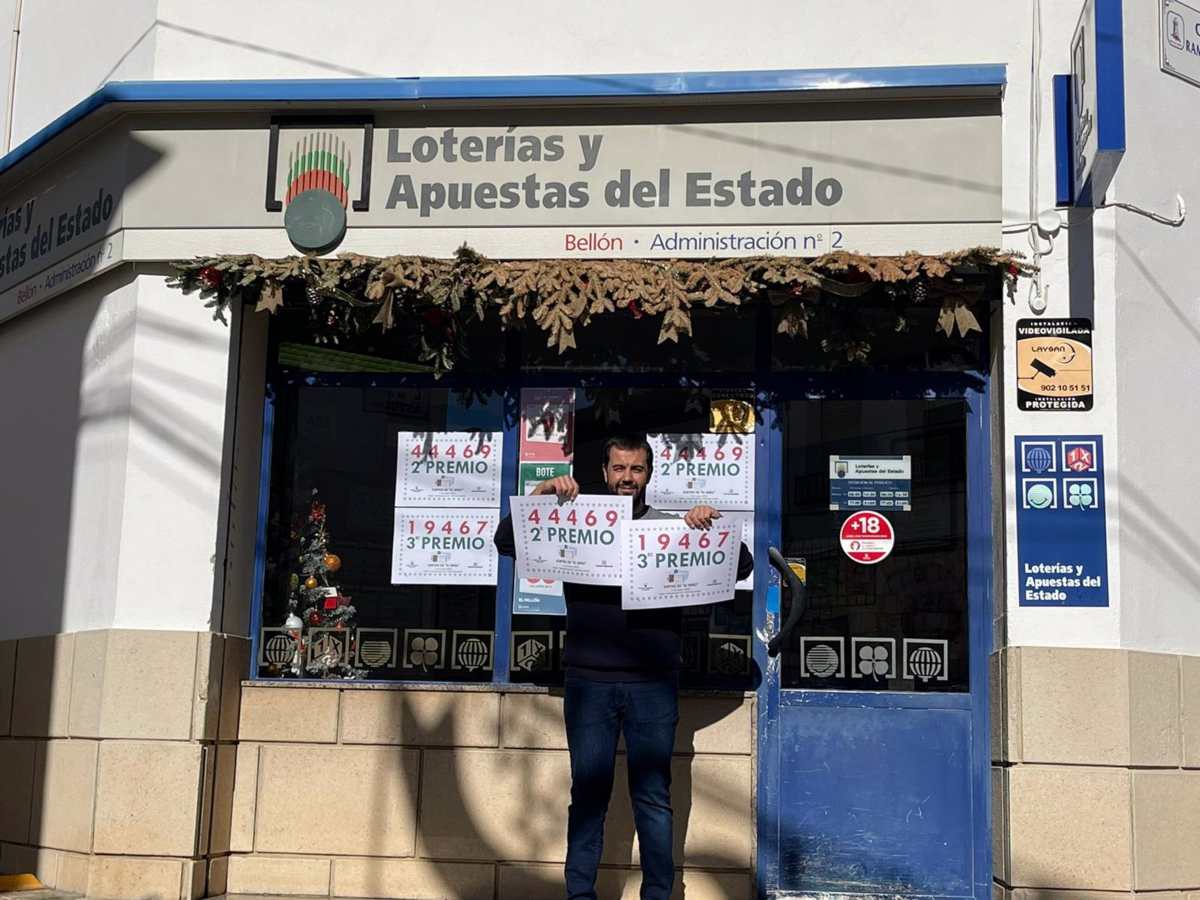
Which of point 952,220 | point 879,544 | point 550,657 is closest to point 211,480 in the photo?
point 550,657

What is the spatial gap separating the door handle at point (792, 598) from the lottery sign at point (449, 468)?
1492mm

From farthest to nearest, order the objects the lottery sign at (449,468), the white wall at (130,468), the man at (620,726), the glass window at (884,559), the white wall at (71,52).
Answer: the white wall at (71,52) → the lottery sign at (449,468) → the white wall at (130,468) → the glass window at (884,559) → the man at (620,726)

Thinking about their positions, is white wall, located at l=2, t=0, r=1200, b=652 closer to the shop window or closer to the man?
the shop window

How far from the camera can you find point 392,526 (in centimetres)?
750

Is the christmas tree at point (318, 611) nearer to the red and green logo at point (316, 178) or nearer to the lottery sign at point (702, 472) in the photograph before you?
the red and green logo at point (316, 178)

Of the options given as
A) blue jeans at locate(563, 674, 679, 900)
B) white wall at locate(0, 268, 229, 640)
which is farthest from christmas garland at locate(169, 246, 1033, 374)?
blue jeans at locate(563, 674, 679, 900)

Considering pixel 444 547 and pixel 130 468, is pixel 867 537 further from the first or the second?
pixel 130 468

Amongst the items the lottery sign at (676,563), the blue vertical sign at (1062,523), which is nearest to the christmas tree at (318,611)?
the lottery sign at (676,563)

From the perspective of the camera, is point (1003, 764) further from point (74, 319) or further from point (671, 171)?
point (74, 319)

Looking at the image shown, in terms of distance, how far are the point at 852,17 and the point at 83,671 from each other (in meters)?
5.07

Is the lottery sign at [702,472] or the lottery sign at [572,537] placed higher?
the lottery sign at [702,472]

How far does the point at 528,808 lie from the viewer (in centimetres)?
697

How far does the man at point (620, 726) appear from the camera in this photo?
5.91m

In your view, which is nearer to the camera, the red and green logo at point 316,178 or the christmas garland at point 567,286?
the christmas garland at point 567,286
